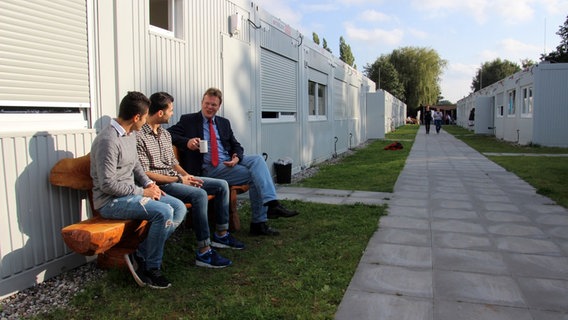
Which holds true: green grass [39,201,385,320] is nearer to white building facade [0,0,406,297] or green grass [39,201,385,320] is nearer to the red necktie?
white building facade [0,0,406,297]

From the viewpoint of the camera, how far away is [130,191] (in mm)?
3422


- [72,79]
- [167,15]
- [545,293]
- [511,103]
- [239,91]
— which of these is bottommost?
[545,293]

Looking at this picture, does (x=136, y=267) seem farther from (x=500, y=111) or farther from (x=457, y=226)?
(x=500, y=111)

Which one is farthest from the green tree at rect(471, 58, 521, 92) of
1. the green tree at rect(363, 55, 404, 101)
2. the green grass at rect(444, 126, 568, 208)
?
the green grass at rect(444, 126, 568, 208)

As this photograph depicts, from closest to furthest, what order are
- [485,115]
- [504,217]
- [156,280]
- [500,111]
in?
[156,280] → [504,217] → [500,111] → [485,115]

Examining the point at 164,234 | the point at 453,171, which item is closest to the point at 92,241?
the point at 164,234

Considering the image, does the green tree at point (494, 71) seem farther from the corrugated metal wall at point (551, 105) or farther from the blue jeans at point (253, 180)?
the blue jeans at point (253, 180)

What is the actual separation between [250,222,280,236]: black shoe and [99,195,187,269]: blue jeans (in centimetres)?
149

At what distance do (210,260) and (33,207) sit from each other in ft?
4.68

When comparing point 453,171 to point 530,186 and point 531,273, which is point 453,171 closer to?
point 530,186

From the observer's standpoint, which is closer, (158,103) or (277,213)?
(158,103)

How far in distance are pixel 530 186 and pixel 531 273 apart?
203 inches

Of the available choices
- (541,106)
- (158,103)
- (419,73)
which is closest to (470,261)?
(158,103)

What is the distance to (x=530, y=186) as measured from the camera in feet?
27.7
